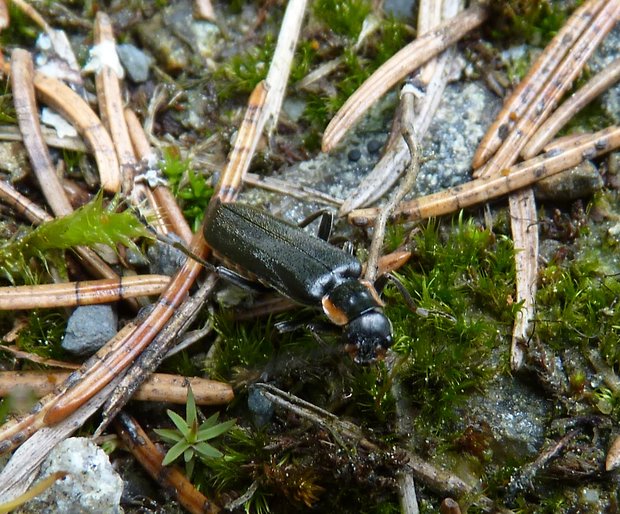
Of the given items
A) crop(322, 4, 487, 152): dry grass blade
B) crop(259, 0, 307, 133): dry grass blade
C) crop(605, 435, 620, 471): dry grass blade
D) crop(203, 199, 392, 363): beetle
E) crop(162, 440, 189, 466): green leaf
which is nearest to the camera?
crop(605, 435, 620, 471): dry grass blade

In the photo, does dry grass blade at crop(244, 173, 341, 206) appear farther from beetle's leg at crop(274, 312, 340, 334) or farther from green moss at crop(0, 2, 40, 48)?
green moss at crop(0, 2, 40, 48)

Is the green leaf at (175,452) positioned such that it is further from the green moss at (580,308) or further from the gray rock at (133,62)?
the gray rock at (133,62)

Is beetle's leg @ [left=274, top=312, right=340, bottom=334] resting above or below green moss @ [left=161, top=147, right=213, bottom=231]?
below

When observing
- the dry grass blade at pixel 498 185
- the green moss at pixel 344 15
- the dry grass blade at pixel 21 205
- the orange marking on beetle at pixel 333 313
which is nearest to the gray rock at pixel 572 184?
the dry grass blade at pixel 498 185

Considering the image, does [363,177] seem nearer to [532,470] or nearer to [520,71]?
[520,71]

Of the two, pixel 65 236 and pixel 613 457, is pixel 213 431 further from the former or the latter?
pixel 613 457

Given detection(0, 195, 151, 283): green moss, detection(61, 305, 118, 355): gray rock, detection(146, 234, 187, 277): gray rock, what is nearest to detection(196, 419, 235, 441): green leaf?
detection(61, 305, 118, 355): gray rock

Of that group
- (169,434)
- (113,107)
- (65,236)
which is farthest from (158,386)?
(113,107)

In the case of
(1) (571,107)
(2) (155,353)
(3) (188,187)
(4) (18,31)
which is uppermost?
(1) (571,107)
